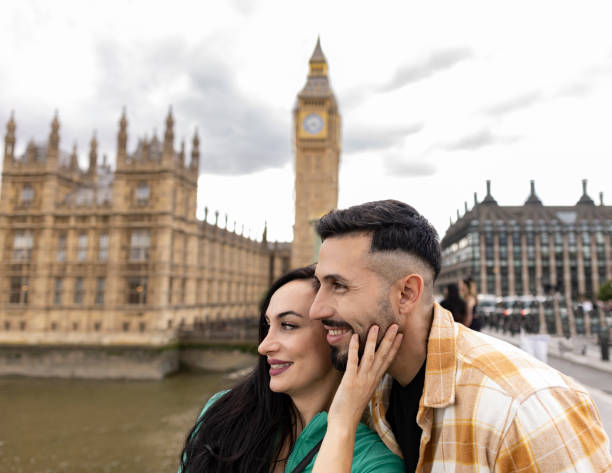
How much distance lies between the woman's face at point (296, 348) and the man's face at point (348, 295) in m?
0.38

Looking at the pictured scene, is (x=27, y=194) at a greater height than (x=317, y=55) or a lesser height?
lesser

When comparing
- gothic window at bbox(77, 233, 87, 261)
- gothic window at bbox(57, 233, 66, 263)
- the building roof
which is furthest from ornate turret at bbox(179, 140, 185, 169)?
the building roof

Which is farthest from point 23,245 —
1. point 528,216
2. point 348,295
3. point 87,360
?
point 528,216

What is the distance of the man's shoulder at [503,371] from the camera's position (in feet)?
4.98

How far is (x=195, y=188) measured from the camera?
36.6m

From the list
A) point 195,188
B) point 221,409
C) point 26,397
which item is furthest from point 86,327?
point 221,409

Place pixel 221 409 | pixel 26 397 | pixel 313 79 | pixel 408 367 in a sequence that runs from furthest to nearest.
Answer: pixel 313 79 < pixel 26 397 < pixel 221 409 < pixel 408 367

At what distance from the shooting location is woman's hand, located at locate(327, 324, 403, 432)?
1.73 m

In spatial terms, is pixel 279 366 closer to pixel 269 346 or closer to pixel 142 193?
pixel 269 346

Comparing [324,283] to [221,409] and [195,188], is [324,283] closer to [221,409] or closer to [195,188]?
[221,409]

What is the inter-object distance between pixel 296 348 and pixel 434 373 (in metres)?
0.77

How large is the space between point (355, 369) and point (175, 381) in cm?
3122

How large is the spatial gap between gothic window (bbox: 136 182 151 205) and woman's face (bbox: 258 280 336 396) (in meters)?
32.9

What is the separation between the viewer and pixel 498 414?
152cm
